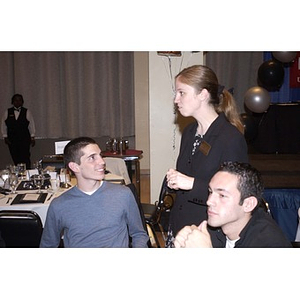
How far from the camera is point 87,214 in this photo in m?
2.12

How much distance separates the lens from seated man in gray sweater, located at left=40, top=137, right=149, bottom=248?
2115 mm

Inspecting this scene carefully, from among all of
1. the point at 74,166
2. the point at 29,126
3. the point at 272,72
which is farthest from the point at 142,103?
the point at 74,166

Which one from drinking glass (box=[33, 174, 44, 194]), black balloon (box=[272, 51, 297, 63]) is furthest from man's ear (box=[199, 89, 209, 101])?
black balloon (box=[272, 51, 297, 63])

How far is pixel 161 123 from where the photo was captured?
4.85m

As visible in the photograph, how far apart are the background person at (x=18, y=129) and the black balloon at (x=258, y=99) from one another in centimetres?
340

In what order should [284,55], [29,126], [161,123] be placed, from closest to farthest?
1. [161,123]
2. [284,55]
3. [29,126]

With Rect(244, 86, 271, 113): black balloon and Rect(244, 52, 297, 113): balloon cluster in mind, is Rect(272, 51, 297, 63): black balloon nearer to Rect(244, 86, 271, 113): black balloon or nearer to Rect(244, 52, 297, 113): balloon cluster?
Rect(244, 52, 297, 113): balloon cluster

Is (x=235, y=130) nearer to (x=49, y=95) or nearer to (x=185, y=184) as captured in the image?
(x=185, y=184)

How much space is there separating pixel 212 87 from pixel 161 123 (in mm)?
2827

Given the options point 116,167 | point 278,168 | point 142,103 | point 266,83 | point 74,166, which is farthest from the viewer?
point 142,103

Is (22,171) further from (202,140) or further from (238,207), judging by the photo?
(238,207)

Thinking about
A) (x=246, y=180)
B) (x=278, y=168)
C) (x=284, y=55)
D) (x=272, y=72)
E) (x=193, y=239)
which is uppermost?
(x=284, y=55)
